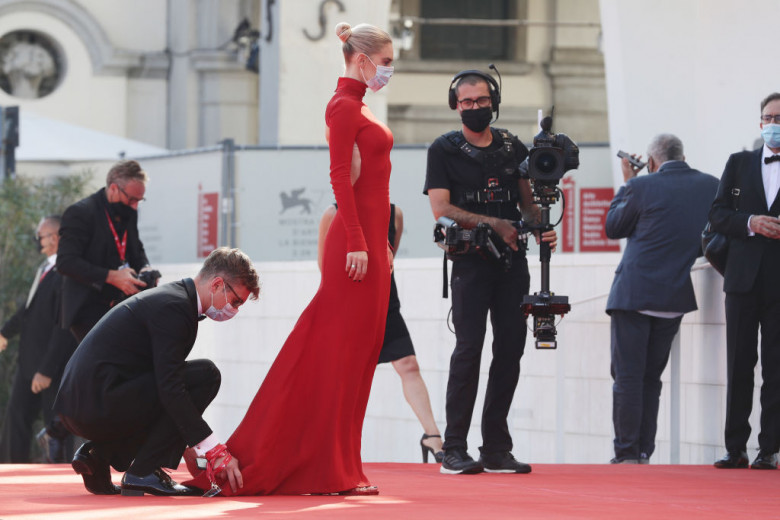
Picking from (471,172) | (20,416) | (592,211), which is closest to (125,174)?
(471,172)

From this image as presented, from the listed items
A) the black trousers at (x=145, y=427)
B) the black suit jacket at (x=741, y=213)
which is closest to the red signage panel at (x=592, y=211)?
the black suit jacket at (x=741, y=213)

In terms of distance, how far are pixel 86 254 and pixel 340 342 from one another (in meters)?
2.96

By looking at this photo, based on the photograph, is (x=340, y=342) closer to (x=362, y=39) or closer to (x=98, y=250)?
(x=362, y=39)

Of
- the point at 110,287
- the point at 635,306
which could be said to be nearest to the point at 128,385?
the point at 110,287

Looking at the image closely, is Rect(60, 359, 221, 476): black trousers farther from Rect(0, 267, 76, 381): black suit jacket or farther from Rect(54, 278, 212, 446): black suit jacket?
Rect(0, 267, 76, 381): black suit jacket

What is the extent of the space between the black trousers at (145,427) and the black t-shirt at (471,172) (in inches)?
68.2

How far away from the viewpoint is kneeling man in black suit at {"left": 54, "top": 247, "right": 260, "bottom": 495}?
16.7ft

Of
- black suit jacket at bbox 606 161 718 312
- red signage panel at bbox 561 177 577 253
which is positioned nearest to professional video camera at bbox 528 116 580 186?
black suit jacket at bbox 606 161 718 312

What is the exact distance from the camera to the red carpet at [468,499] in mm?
→ 4578

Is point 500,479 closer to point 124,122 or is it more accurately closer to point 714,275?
point 714,275

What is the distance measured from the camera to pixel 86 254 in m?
7.88

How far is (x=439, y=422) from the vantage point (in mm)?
10195

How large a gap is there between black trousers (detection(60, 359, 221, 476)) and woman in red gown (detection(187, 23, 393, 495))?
17 centimetres

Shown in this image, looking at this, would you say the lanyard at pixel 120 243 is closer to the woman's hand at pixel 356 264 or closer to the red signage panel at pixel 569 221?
the woman's hand at pixel 356 264
